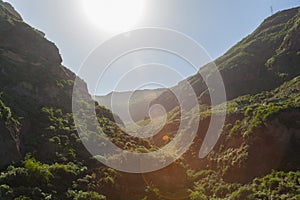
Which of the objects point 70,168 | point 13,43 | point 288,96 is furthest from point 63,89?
point 288,96

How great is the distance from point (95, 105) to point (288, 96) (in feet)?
84.2

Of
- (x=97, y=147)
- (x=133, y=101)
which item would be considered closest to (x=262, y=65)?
(x=97, y=147)

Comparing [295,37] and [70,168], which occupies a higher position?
[295,37]

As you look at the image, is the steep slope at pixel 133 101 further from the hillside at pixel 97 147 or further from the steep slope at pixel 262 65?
the hillside at pixel 97 147

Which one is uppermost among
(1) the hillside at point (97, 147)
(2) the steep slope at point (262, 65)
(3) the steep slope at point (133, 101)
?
(3) the steep slope at point (133, 101)

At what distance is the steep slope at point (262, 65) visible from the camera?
55.2m

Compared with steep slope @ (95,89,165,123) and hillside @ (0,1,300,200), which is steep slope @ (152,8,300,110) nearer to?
hillside @ (0,1,300,200)

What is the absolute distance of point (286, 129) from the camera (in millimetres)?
33812

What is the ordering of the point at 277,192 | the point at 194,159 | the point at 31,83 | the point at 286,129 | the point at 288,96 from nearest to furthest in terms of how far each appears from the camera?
the point at 277,192
the point at 286,129
the point at 31,83
the point at 194,159
the point at 288,96

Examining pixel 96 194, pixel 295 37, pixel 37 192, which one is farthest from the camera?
pixel 295 37

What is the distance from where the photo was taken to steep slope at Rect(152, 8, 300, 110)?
181ft

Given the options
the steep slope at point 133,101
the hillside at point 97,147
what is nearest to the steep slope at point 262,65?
the hillside at point 97,147

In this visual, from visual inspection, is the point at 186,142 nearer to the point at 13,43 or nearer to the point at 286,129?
the point at 286,129

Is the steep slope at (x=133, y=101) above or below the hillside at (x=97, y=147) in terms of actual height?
above
